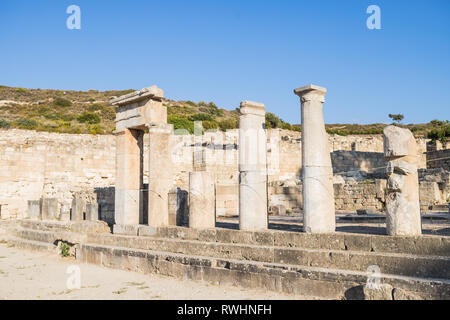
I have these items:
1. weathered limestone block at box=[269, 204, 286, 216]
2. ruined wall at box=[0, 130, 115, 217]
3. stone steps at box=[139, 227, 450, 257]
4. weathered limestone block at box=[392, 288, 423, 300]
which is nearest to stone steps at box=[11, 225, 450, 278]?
stone steps at box=[139, 227, 450, 257]

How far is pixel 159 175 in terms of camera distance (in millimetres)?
9891

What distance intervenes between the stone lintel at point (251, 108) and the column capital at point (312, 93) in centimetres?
124

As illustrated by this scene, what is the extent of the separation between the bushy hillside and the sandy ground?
79.5ft

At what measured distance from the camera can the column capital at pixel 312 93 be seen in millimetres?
7189

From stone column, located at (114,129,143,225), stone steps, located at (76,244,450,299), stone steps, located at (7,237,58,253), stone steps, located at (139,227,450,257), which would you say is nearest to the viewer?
stone steps, located at (76,244,450,299)

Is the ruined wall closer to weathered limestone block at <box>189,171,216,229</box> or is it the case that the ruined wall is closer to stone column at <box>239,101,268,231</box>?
weathered limestone block at <box>189,171,216,229</box>

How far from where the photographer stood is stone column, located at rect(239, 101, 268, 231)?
801cm

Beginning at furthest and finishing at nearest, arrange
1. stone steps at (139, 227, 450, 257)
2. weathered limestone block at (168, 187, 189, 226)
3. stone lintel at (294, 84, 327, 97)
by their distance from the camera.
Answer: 1. weathered limestone block at (168, 187, 189, 226)
2. stone lintel at (294, 84, 327, 97)
3. stone steps at (139, 227, 450, 257)

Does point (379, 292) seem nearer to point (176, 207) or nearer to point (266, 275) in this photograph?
point (266, 275)

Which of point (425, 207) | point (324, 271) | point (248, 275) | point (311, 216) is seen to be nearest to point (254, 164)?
point (311, 216)

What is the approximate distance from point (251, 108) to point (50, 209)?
31.6 ft

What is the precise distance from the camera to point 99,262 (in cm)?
974

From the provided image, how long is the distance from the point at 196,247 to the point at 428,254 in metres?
4.30

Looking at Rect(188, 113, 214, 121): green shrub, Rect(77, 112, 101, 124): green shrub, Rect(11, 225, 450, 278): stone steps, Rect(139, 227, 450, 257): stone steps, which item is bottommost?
Rect(11, 225, 450, 278): stone steps
